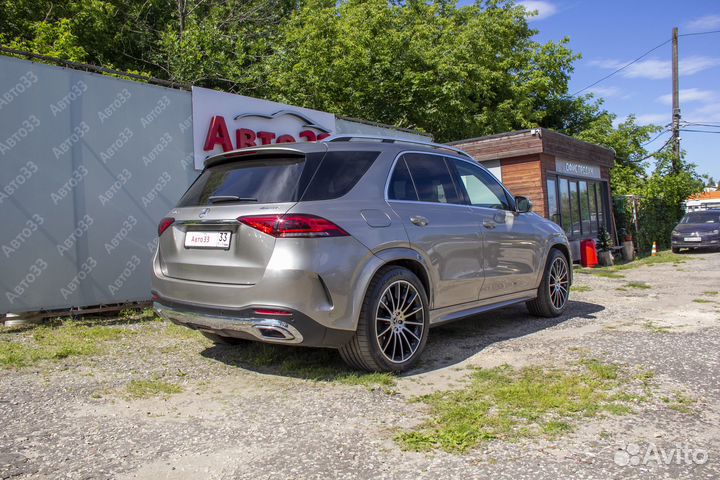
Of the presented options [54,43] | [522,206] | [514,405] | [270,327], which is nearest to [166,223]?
[270,327]

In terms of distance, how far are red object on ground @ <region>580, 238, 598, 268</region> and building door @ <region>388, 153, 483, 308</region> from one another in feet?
34.2

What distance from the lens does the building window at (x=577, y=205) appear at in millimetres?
15047

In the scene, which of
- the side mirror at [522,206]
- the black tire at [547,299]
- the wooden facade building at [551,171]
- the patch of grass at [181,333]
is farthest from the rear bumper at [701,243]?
the patch of grass at [181,333]

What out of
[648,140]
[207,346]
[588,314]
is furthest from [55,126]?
[648,140]

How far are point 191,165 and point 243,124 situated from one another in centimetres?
119

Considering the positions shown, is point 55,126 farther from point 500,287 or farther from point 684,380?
point 684,380

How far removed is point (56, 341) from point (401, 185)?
3.86 meters

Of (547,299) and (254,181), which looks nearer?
(254,181)

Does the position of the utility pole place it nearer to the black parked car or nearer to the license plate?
the black parked car

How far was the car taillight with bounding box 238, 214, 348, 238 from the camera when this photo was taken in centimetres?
369

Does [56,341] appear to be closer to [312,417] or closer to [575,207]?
[312,417]

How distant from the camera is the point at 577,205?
16422mm

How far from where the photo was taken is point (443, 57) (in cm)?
2030

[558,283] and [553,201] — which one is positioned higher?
[553,201]
